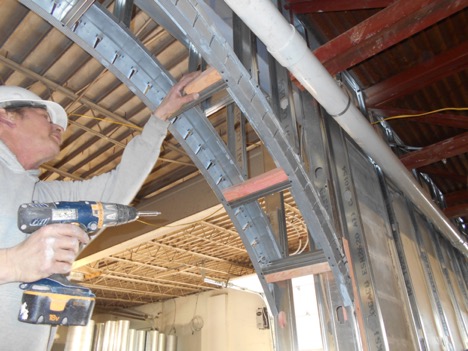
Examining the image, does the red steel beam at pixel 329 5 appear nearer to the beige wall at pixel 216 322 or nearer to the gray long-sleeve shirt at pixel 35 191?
the gray long-sleeve shirt at pixel 35 191

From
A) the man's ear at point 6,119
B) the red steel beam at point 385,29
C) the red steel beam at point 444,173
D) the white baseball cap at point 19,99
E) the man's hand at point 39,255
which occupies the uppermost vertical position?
the red steel beam at point 444,173

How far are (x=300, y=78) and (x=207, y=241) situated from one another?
7.49 meters

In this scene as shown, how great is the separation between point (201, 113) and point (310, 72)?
2.27 ft

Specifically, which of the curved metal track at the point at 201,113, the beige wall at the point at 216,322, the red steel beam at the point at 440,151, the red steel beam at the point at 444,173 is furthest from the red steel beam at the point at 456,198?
the beige wall at the point at 216,322

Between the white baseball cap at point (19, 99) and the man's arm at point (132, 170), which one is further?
the man's arm at point (132, 170)

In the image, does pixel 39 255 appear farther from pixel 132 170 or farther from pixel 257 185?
pixel 257 185

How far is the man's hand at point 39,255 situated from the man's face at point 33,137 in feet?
1.73

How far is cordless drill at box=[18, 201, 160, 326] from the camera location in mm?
1271

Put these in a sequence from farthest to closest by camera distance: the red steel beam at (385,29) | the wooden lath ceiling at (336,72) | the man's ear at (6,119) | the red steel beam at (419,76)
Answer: the red steel beam at (419,76)
the wooden lath ceiling at (336,72)
the red steel beam at (385,29)
the man's ear at (6,119)

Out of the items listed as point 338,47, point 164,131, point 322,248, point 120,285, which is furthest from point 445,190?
point 120,285

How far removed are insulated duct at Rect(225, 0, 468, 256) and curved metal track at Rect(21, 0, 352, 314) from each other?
229 mm

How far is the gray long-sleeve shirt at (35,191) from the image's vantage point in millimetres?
1312

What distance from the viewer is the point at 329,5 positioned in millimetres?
2865

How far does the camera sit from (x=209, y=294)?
14.0m
